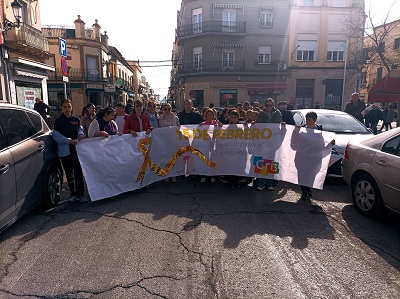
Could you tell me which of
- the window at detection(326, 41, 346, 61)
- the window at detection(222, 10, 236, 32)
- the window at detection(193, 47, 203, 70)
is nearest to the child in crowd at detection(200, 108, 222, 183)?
the window at detection(193, 47, 203, 70)

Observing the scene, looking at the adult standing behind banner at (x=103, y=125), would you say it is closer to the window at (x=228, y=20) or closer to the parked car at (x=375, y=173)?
the parked car at (x=375, y=173)

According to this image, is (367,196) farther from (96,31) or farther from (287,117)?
(96,31)

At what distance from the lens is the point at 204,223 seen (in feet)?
14.1

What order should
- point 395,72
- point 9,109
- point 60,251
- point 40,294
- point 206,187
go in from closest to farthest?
point 40,294
point 60,251
point 9,109
point 206,187
point 395,72

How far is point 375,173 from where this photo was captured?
4.24 m

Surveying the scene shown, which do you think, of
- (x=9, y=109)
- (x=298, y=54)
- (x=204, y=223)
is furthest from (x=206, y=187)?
(x=298, y=54)

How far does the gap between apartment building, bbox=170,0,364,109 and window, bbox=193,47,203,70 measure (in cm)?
5

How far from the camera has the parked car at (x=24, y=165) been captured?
3.65 m

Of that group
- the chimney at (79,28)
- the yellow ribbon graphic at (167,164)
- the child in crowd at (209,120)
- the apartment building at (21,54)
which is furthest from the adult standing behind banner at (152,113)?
the chimney at (79,28)

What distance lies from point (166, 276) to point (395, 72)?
9.62m

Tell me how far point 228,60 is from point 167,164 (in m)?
26.7

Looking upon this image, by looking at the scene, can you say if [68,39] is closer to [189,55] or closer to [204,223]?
[189,55]

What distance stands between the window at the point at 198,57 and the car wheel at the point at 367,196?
2767 centimetres

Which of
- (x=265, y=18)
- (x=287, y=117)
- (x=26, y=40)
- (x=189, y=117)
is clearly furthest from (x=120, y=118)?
(x=265, y=18)
